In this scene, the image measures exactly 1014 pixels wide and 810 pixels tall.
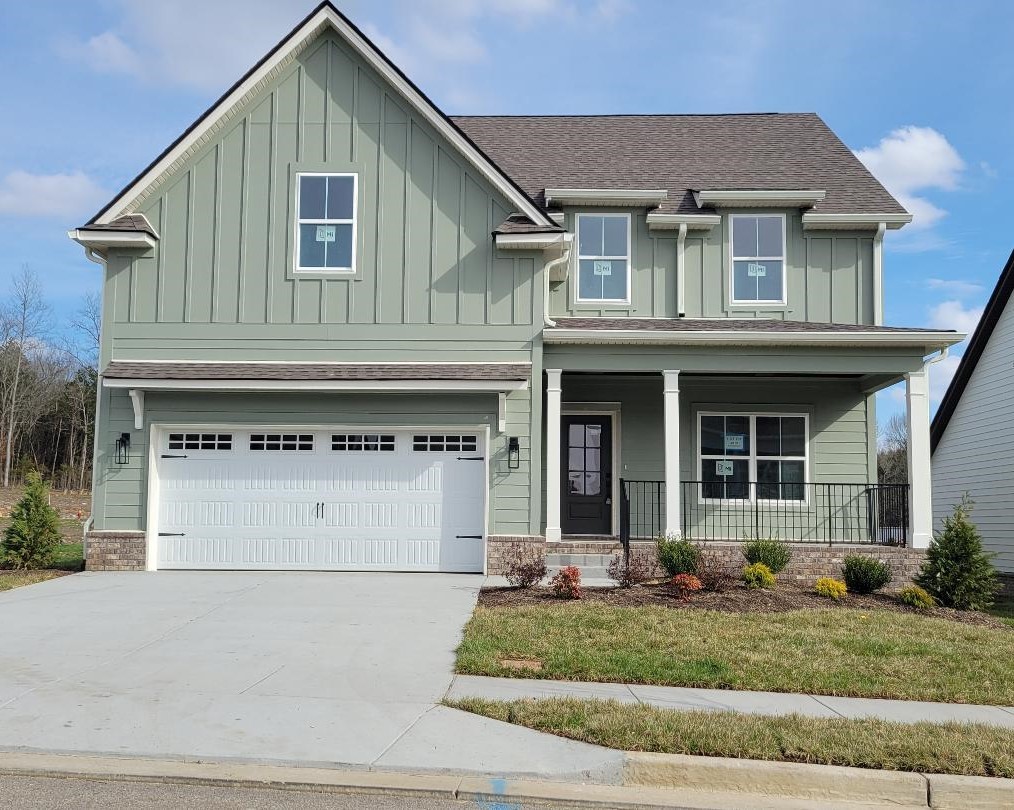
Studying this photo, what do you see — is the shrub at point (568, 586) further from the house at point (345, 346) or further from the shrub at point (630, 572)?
the house at point (345, 346)

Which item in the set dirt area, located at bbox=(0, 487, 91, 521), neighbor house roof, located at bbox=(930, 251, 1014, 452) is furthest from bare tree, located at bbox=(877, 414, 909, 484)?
dirt area, located at bbox=(0, 487, 91, 521)

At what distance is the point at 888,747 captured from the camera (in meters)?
6.03

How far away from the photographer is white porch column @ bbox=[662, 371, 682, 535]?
14109mm

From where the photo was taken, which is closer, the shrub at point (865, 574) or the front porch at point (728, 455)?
the shrub at point (865, 574)

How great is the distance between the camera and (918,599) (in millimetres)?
11984

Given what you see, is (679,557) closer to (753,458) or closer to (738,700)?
(753,458)

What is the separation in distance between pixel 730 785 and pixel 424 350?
376 inches

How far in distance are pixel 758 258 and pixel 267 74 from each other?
8927mm

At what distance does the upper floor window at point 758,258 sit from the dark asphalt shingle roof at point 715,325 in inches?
22.2

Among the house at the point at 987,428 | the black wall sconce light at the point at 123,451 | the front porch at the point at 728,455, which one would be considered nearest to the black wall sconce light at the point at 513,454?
the front porch at the point at 728,455

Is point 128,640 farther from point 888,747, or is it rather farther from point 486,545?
point 888,747

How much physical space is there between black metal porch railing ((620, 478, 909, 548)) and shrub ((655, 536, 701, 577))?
322 centimetres

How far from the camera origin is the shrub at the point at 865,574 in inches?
498

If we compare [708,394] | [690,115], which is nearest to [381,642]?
[708,394]
